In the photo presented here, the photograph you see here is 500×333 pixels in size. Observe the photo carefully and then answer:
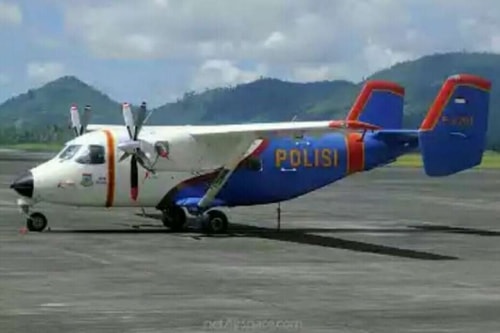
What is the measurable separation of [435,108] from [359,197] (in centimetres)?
2580

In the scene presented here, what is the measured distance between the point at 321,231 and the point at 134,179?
610cm

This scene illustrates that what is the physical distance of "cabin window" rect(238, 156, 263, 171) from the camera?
33.5m

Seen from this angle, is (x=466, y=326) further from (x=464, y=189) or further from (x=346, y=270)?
(x=464, y=189)

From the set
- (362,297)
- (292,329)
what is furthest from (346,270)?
(292,329)

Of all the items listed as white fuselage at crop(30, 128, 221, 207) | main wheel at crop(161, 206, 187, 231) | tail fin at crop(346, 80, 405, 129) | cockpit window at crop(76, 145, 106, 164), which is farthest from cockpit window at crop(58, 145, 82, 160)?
tail fin at crop(346, 80, 405, 129)

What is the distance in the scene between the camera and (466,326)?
630 inches

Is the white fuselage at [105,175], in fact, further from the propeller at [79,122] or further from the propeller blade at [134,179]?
the propeller at [79,122]

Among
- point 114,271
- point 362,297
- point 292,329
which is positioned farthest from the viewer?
point 114,271

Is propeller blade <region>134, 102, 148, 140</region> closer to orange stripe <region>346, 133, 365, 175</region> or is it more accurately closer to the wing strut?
the wing strut

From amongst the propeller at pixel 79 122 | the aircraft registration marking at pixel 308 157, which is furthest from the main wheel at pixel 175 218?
the propeller at pixel 79 122

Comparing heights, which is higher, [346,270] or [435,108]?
[435,108]

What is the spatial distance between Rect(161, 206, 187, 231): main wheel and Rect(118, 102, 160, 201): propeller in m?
1.52

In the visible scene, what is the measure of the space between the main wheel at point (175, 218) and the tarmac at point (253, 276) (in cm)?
38

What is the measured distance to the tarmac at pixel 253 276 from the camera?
16.3 metres
